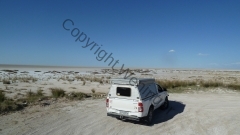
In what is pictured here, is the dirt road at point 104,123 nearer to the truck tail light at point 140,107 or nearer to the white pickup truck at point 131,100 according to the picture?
the white pickup truck at point 131,100

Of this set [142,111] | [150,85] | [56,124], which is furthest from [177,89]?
[56,124]

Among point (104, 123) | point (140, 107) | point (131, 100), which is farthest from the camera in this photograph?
point (104, 123)

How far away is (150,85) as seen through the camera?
30.5ft

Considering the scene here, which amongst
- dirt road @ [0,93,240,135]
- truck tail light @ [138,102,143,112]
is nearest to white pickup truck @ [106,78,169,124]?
truck tail light @ [138,102,143,112]

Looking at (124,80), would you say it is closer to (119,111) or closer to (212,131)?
(119,111)

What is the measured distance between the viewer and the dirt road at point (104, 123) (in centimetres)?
738

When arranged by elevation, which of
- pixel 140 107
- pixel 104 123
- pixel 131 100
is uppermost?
pixel 131 100

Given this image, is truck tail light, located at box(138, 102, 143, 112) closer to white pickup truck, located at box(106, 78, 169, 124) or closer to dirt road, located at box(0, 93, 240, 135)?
white pickup truck, located at box(106, 78, 169, 124)

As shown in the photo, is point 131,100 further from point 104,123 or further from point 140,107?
point 104,123

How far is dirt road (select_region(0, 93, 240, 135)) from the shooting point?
290 inches

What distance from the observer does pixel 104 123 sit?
8352 mm

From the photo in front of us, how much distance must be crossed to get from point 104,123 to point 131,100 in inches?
67.7

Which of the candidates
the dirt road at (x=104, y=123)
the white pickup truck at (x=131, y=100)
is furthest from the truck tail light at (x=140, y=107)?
the dirt road at (x=104, y=123)

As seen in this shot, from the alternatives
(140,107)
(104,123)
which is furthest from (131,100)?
(104,123)
